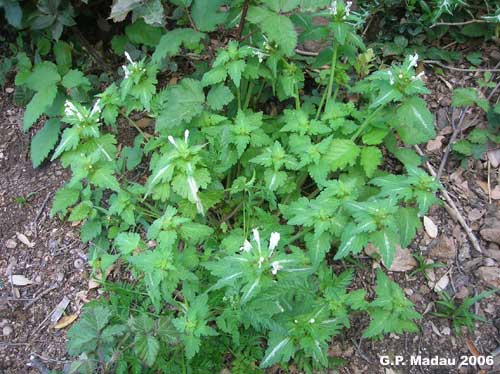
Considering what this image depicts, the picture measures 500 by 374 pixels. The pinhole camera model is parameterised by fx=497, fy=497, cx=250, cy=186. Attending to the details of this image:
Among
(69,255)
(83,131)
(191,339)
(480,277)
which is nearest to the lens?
(191,339)

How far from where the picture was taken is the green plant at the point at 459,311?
104 inches

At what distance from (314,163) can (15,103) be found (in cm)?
229

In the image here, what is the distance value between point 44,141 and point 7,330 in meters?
1.22

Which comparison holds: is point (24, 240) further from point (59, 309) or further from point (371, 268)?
point (371, 268)

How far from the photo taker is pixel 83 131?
2582mm

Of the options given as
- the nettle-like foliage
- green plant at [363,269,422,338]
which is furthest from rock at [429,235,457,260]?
green plant at [363,269,422,338]

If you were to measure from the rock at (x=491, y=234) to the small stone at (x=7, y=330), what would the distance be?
2.76 meters

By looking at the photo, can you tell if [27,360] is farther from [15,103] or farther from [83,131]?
[15,103]

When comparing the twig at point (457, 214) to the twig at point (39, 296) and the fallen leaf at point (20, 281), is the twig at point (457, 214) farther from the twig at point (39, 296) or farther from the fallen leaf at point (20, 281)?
the fallen leaf at point (20, 281)

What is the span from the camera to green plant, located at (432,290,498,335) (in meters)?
2.63

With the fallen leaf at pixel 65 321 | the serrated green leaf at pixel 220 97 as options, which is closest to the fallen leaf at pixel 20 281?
the fallen leaf at pixel 65 321

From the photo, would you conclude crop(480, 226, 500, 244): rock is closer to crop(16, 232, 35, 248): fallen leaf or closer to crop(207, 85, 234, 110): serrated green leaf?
crop(207, 85, 234, 110): serrated green leaf

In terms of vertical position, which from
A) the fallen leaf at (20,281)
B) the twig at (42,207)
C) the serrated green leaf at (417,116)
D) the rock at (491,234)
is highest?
the serrated green leaf at (417,116)

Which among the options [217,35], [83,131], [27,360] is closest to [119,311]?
[27,360]
